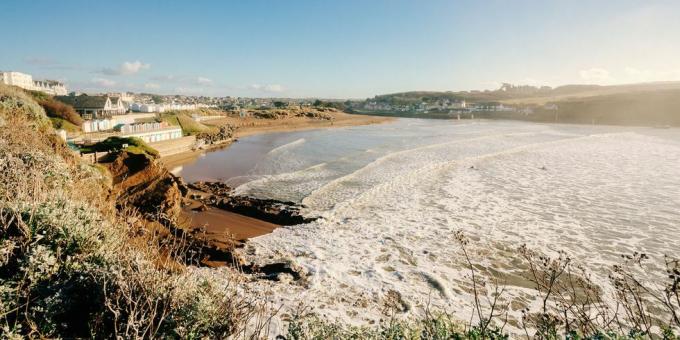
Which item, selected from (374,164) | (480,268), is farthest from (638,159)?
(480,268)

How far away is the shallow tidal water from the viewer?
916cm

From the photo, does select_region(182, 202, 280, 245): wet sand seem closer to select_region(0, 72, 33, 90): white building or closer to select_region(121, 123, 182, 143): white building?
select_region(121, 123, 182, 143): white building

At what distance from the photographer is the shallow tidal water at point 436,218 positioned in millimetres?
9164

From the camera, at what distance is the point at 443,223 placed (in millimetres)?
14141

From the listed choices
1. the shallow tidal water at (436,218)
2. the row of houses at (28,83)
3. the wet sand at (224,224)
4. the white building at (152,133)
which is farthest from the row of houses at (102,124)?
the row of houses at (28,83)

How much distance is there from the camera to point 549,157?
3216cm

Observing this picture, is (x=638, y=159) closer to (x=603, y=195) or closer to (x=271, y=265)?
(x=603, y=195)

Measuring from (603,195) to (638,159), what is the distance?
16.3 m

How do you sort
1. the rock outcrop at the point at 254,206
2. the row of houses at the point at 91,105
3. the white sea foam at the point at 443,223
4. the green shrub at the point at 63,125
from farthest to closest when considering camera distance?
the row of houses at the point at 91,105 < the green shrub at the point at 63,125 < the rock outcrop at the point at 254,206 < the white sea foam at the point at 443,223

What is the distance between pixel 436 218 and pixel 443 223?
2.16 feet

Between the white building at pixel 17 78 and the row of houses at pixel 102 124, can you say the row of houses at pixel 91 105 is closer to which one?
the row of houses at pixel 102 124

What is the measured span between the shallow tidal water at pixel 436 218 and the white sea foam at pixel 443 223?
53 millimetres

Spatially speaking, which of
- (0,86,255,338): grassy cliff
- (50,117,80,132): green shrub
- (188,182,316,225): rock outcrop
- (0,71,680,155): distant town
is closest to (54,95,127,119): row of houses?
(0,71,680,155): distant town

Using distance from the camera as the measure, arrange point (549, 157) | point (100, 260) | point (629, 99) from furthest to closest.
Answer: point (629, 99) → point (549, 157) → point (100, 260)
